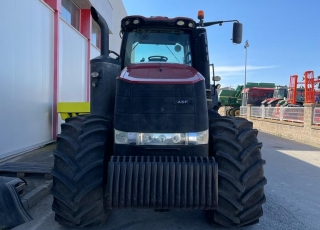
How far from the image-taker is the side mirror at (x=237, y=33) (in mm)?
4941

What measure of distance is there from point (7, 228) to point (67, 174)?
1069 millimetres

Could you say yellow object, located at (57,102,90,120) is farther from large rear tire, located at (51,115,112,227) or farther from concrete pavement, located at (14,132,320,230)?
large rear tire, located at (51,115,112,227)

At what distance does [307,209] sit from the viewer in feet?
15.4

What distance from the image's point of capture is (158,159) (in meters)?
3.14

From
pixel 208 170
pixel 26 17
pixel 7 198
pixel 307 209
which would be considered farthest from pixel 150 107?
pixel 26 17

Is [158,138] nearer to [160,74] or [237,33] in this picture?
[160,74]

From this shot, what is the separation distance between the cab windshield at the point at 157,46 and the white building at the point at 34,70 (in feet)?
12.1

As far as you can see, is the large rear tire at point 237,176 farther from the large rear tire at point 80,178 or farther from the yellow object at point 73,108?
the yellow object at point 73,108

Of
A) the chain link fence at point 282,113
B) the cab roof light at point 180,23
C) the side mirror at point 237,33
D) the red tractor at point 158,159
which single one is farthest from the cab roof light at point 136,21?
the chain link fence at point 282,113

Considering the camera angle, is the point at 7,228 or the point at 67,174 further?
the point at 7,228

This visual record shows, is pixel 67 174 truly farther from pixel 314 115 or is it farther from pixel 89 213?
pixel 314 115

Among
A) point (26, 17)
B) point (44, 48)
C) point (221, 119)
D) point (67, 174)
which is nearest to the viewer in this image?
point (67, 174)

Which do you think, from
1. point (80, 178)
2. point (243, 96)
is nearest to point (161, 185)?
Answer: point (80, 178)

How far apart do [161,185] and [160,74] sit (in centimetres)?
131
